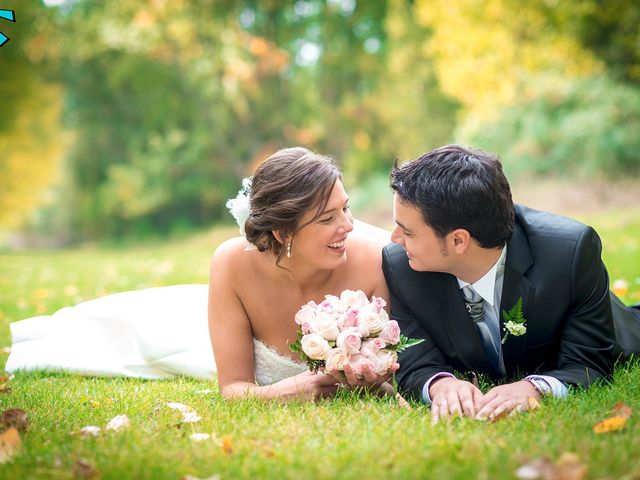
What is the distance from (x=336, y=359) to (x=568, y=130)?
1463cm

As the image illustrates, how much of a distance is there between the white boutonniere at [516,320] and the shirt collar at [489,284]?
19 cm

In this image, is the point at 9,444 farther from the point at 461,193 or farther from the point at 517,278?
the point at 517,278

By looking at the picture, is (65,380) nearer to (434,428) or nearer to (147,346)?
(147,346)

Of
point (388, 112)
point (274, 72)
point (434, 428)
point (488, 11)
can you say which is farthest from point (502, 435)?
point (274, 72)

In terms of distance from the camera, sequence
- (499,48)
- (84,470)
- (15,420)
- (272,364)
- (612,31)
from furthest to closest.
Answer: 1. (499,48)
2. (612,31)
3. (272,364)
4. (15,420)
5. (84,470)

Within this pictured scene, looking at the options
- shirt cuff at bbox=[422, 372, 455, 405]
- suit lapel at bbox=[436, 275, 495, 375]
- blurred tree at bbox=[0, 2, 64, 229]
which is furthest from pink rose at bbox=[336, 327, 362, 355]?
blurred tree at bbox=[0, 2, 64, 229]

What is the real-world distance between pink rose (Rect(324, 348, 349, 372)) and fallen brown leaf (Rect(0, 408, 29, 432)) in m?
1.48

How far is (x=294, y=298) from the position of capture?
4586 mm

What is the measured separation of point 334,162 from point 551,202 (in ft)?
44.1

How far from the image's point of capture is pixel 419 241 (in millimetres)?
3908

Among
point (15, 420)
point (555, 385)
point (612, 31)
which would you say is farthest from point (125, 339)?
point (612, 31)

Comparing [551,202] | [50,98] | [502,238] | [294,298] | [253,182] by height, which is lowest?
[551,202]

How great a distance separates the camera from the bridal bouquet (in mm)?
3740

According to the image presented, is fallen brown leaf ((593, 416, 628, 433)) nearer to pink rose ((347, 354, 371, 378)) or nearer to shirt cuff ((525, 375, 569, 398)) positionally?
shirt cuff ((525, 375, 569, 398))
